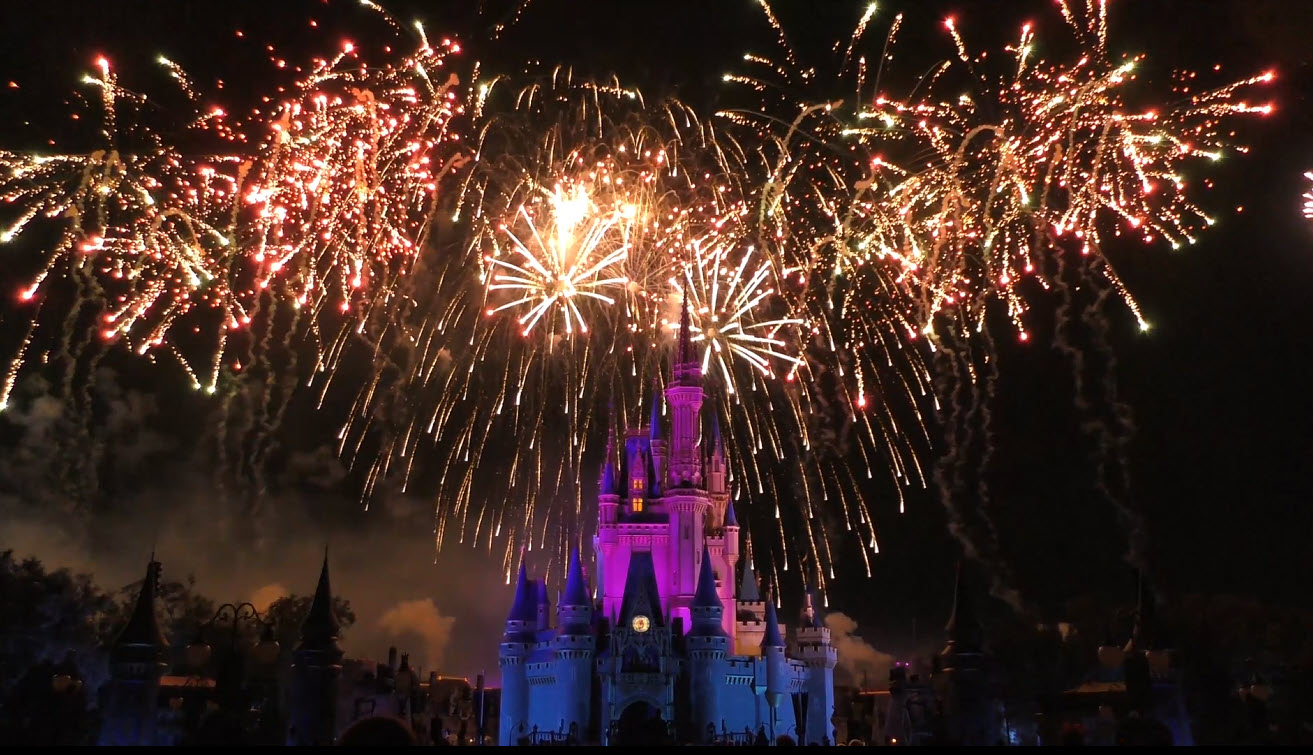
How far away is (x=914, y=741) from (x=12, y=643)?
41617 mm

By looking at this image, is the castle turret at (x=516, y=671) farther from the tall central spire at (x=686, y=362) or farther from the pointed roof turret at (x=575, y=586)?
the tall central spire at (x=686, y=362)

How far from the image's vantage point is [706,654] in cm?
7875

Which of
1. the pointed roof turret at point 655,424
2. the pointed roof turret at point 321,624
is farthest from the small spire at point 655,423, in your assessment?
the pointed roof turret at point 321,624

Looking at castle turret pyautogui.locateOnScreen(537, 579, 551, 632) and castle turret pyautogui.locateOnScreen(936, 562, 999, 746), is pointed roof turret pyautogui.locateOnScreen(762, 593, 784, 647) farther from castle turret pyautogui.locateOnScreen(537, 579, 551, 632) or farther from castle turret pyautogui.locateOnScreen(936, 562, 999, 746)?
castle turret pyautogui.locateOnScreen(936, 562, 999, 746)

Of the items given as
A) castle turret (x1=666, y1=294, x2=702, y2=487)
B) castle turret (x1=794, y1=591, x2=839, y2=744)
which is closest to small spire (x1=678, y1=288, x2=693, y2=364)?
castle turret (x1=666, y1=294, x2=702, y2=487)

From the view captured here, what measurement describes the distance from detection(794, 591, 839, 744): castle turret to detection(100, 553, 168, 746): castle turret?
54042 millimetres

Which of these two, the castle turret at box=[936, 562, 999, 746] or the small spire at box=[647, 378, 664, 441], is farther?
the small spire at box=[647, 378, 664, 441]

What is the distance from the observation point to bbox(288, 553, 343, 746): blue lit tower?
3703cm

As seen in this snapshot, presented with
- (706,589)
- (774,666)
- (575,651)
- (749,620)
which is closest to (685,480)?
(706,589)

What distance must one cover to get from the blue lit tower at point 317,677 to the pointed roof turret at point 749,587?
174ft

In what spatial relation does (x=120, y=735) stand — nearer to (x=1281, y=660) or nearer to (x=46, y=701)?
(x=46, y=701)

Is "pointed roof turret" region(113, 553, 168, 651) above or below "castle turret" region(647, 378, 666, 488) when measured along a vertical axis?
below

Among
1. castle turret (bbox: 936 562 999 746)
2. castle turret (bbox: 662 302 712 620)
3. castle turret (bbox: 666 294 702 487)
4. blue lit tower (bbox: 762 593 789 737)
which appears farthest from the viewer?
castle turret (bbox: 666 294 702 487)

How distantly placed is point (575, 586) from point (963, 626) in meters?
43.9
